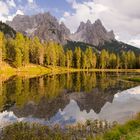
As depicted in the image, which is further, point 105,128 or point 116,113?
point 116,113

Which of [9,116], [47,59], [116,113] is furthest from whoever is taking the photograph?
[47,59]

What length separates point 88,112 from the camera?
3972cm

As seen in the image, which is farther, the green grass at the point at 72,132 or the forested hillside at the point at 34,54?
the forested hillside at the point at 34,54

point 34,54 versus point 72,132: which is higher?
point 34,54

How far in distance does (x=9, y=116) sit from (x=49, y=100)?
14057 mm

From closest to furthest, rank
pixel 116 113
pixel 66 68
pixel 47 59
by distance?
pixel 116 113 → pixel 47 59 → pixel 66 68

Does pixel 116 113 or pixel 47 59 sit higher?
pixel 47 59

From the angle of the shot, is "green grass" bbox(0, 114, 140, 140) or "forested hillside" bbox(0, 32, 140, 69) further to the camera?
"forested hillside" bbox(0, 32, 140, 69)

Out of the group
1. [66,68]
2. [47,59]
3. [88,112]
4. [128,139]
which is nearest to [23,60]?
[47,59]

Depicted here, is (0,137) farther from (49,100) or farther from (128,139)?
(49,100)

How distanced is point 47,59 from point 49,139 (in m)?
147

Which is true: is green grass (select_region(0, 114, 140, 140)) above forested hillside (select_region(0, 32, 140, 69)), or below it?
below

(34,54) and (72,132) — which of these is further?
(34,54)

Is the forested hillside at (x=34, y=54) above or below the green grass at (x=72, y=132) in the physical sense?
above
